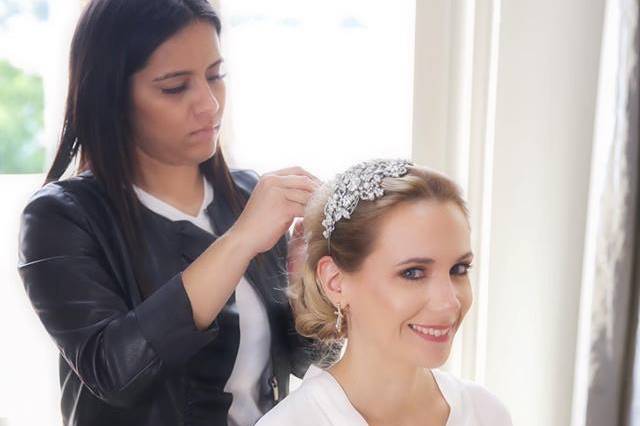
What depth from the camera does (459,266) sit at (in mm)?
1237

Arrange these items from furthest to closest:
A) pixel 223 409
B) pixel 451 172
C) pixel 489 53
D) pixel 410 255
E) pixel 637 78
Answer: pixel 451 172 < pixel 489 53 < pixel 637 78 < pixel 223 409 < pixel 410 255

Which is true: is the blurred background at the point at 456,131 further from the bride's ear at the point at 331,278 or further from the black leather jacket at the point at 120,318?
the bride's ear at the point at 331,278

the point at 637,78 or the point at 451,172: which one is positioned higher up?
the point at 637,78

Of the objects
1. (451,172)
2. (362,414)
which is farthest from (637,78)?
(362,414)

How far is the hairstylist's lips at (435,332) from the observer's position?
119 centimetres

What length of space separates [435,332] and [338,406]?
0.21 m

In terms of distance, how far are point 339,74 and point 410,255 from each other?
3.23 feet

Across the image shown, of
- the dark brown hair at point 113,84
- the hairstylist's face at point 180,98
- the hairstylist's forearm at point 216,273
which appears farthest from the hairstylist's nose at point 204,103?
the hairstylist's forearm at point 216,273

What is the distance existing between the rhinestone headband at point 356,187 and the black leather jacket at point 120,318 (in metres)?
0.27

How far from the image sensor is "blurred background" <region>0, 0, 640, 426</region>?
6.04 feet

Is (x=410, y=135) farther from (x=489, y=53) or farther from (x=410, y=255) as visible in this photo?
(x=410, y=255)

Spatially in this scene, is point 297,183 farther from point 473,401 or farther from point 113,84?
point 473,401

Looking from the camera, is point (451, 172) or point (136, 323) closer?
point (136, 323)

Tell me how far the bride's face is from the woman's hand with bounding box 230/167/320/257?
0.15m
